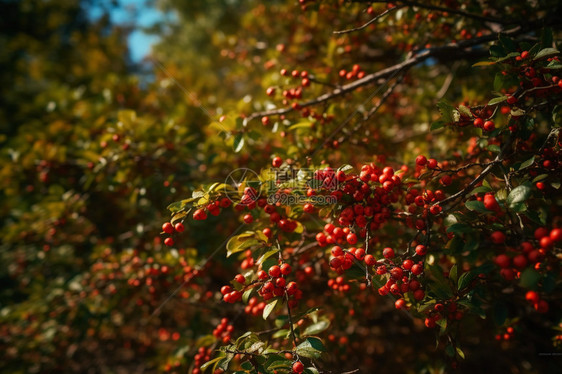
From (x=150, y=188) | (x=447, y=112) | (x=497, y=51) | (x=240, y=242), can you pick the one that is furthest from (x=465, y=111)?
(x=150, y=188)

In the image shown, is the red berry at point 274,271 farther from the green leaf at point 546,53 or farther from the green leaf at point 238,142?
the green leaf at point 546,53

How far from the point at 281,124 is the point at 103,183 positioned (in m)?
1.89

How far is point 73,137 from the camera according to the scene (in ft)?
12.2

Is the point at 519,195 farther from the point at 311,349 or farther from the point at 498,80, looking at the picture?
the point at 311,349

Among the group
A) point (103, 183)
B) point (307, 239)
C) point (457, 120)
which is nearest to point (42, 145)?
point (103, 183)

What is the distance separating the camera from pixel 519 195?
126cm

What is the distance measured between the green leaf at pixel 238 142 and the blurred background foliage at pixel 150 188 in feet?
0.16

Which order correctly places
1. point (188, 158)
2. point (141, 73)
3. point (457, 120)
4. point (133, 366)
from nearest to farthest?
point (457, 120) < point (188, 158) < point (133, 366) < point (141, 73)

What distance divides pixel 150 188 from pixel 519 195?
293cm

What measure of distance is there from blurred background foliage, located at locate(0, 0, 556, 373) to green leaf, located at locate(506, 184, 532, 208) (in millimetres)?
1142

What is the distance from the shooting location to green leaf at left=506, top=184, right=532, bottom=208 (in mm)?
1233

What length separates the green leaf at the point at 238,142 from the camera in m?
2.12

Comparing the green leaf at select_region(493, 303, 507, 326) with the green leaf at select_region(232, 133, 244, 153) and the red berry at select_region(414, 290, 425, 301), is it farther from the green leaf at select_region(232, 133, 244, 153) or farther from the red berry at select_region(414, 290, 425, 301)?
the green leaf at select_region(232, 133, 244, 153)

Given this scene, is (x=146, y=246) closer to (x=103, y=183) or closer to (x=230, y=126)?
(x=103, y=183)
